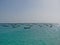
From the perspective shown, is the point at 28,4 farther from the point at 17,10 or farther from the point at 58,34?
the point at 58,34

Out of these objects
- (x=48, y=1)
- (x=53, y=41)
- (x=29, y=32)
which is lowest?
(x=53, y=41)

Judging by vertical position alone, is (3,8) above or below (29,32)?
above

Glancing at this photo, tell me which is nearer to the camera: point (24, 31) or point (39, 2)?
point (39, 2)

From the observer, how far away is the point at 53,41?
171 cm

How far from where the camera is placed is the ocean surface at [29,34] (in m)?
1.69

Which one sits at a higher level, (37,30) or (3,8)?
(3,8)

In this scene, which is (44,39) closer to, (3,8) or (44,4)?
(44,4)

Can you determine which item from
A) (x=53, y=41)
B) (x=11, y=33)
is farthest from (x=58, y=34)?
(x=11, y=33)

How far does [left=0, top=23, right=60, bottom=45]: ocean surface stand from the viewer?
1.69 meters

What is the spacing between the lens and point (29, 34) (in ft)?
5.85

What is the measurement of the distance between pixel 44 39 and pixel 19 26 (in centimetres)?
47

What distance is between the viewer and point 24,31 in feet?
6.09

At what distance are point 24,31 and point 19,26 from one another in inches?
5.2

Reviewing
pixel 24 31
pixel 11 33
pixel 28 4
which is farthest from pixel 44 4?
pixel 11 33
